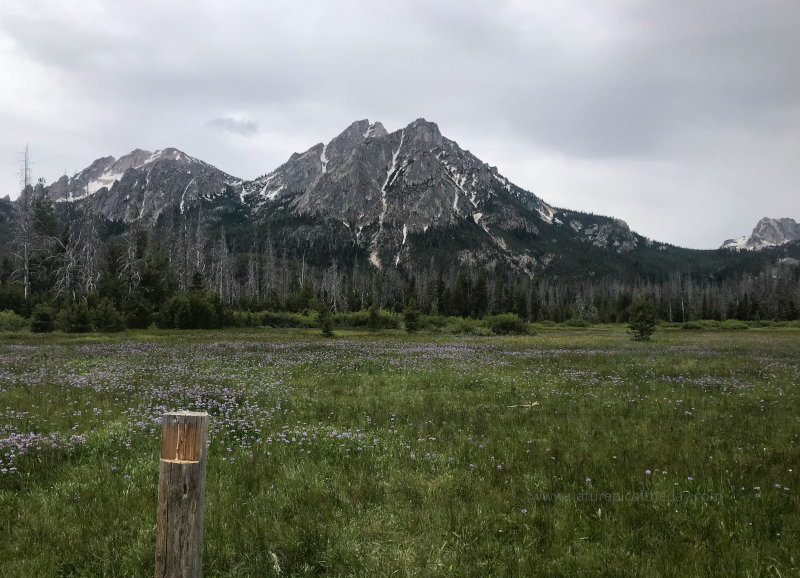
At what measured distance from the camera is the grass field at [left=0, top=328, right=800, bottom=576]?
461cm

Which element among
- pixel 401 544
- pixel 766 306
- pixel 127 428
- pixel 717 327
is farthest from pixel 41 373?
pixel 766 306

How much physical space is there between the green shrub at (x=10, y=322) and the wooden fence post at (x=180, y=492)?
57.1 m

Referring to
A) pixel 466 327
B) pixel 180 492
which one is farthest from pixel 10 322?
pixel 466 327

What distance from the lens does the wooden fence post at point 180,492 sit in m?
3.11

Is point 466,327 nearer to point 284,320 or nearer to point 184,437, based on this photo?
point 284,320

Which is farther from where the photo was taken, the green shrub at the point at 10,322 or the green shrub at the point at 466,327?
the green shrub at the point at 466,327

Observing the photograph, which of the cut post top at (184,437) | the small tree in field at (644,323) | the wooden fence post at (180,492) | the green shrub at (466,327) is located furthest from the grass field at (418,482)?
the green shrub at (466,327)

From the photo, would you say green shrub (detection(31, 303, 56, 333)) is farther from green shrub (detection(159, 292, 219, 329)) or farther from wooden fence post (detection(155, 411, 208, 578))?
wooden fence post (detection(155, 411, 208, 578))

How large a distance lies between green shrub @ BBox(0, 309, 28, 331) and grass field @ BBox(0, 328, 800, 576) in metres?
43.4

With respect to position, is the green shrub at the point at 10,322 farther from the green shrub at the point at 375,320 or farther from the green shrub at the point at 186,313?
the green shrub at the point at 375,320

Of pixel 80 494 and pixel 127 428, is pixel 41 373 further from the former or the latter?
pixel 80 494

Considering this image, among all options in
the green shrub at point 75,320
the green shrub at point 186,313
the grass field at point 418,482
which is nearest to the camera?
the grass field at point 418,482

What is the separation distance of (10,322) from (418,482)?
5802 centimetres

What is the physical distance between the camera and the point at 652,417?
10461 millimetres
